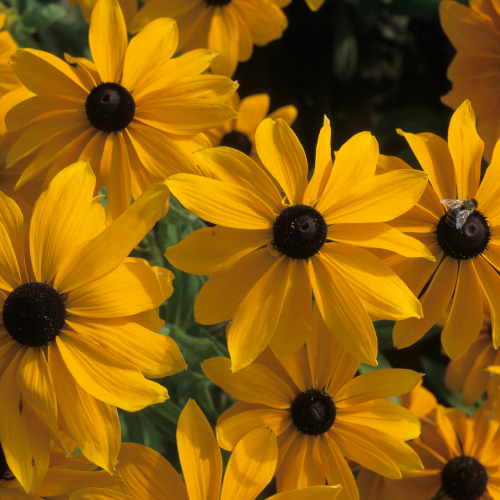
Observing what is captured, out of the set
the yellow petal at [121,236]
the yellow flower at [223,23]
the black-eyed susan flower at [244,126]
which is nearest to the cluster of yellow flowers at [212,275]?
the yellow petal at [121,236]

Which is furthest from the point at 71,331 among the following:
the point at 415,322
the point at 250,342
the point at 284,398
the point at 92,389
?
the point at 415,322

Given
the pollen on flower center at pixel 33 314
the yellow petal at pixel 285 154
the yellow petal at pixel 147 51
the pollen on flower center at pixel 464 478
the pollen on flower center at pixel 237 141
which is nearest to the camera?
the pollen on flower center at pixel 33 314

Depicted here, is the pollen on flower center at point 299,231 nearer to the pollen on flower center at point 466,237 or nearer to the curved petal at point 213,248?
the curved petal at point 213,248

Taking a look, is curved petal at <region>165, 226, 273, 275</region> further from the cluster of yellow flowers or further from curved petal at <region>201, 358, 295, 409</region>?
curved petal at <region>201, 358, 295, 409</region>

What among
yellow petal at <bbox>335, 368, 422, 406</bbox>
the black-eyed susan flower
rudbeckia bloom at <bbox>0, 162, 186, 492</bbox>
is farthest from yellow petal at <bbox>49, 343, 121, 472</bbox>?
the black-eyed susan flower

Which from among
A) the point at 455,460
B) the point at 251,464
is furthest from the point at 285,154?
the point at 455,460

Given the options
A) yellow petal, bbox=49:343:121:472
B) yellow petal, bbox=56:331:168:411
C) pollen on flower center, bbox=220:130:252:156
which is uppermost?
pollen on flower center, bbox=220:130:252:156

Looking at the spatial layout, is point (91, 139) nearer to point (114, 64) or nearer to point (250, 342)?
point (114, 64)
